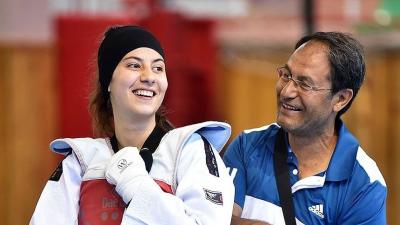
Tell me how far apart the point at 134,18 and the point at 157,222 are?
13.1 feet

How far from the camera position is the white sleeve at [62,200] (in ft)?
9.68

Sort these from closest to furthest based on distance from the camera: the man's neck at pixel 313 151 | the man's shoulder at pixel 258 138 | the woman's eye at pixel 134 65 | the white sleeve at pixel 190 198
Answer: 1. the white sleeve at pixel 190 198
2. the woman's eye at pixel 134 65
3. the man's neck at pixel 313 151
4. the man's shoulder at pixel 258 138

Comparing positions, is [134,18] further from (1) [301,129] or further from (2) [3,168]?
(1) [301,129]

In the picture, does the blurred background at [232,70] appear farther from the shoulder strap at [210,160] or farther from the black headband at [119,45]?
the shoulder strap at [210,160]

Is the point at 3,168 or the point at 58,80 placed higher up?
the point at 58,80

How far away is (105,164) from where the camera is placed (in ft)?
9.89

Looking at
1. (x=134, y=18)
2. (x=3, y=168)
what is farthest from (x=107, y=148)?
(x=3, y=168)

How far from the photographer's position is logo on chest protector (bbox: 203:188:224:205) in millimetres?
2852

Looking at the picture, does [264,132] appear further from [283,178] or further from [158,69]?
[158,69]

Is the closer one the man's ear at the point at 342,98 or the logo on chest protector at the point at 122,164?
the logo on chest protector at the point at 122,164

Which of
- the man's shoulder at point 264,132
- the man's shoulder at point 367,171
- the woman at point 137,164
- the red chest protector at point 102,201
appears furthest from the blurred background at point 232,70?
the red chest protector at point 102,201

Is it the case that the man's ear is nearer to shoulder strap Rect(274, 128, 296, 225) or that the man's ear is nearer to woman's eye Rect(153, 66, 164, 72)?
shoulder strap Rect(274, 128, 296, 225)

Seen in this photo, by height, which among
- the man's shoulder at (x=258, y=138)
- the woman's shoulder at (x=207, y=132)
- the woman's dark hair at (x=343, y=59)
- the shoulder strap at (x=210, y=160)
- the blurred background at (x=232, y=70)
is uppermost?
the woman's dark hair at (x=343, y=59)

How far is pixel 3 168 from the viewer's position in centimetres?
797
